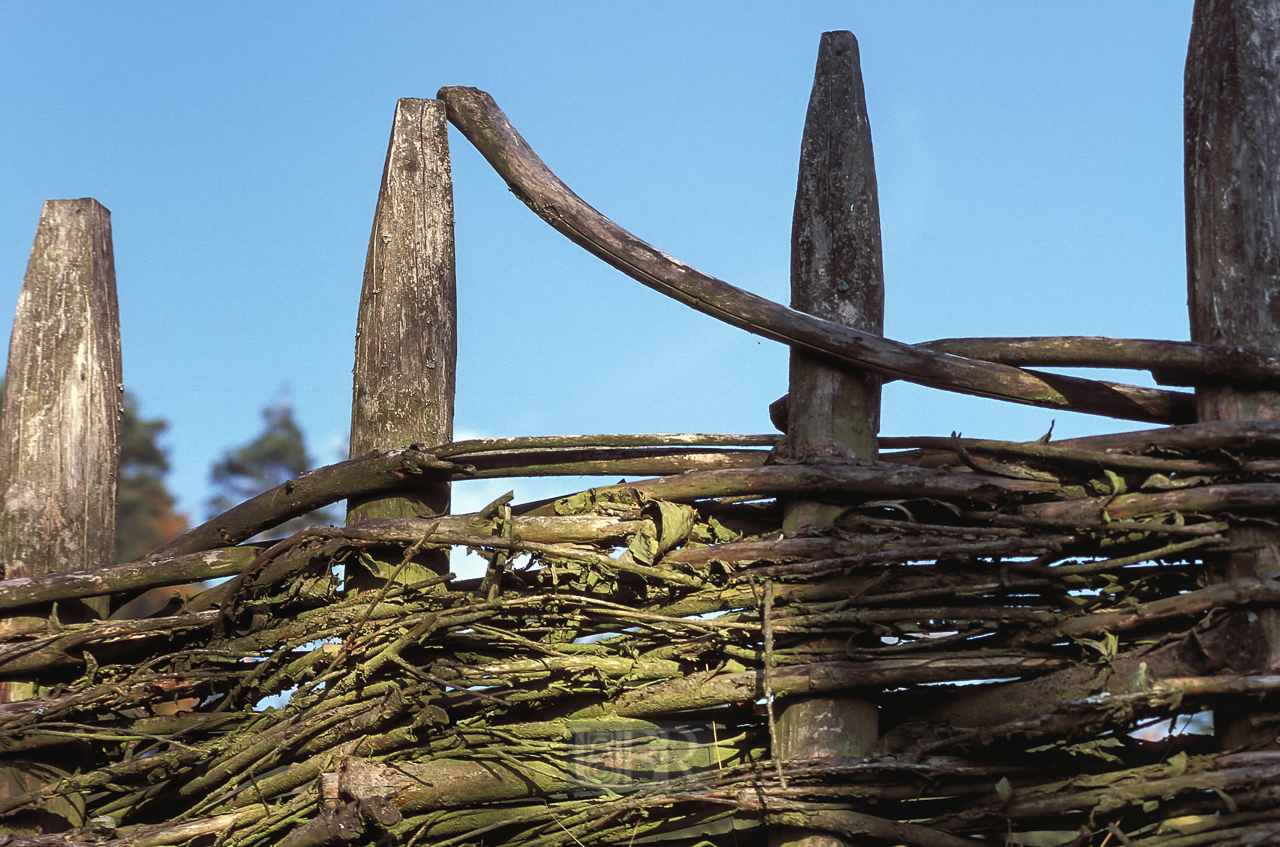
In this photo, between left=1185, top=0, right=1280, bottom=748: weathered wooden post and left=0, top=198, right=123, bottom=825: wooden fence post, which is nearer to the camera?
left=1185, top=0, right=1280, bottom=748: weathered wooden post

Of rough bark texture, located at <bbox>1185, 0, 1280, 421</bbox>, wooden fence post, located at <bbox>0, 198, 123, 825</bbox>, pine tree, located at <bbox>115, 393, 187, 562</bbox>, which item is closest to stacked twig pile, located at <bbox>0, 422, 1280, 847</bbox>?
rough bark texture, located at <bbox>1185, 0, 1280, 421</bbox>

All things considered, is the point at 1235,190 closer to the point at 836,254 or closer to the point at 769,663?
the point at 836,254

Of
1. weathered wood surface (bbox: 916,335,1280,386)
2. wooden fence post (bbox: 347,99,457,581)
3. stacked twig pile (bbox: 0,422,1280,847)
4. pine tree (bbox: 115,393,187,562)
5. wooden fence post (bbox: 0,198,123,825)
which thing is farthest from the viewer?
pine tree (bbox: 115,393,187,562)

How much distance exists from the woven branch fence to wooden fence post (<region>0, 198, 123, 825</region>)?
348mm

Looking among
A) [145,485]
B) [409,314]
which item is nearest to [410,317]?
[409,314]

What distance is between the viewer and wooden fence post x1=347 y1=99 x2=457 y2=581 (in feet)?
7.54

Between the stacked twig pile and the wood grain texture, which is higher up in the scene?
the wood grain texture

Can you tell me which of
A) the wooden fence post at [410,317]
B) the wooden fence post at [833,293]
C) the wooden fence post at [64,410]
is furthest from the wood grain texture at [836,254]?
the wooden fence post at [64,410]

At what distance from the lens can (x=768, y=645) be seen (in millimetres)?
1926

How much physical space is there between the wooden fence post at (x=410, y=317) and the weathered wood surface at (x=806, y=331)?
0.70ft

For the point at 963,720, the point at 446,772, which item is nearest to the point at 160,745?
the point at 446,772

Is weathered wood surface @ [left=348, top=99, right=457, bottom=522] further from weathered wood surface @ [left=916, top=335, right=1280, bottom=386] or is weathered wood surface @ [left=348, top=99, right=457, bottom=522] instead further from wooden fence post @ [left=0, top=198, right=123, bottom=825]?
weathered wood surface @ [left=916, top=335, right=1280, bottom=386]

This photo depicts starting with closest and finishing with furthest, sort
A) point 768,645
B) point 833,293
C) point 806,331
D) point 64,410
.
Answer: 1. point 768,645
2. point 806,331
3. point 833,293
4. point 64,410

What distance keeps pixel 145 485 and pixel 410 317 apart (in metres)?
15.8
